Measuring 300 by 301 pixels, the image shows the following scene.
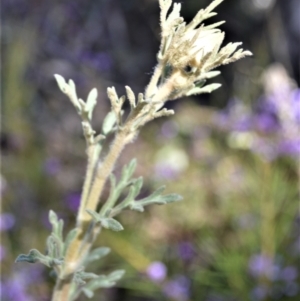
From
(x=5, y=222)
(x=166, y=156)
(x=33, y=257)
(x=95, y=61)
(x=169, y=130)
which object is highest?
(x=95, y=61)

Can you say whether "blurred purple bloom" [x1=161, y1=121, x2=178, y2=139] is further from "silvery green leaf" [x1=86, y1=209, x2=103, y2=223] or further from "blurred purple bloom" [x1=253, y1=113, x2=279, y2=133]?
"silvery green leaf" [x1=86, y1=209, x2=103, y2=223]

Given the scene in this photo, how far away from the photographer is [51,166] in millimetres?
1285

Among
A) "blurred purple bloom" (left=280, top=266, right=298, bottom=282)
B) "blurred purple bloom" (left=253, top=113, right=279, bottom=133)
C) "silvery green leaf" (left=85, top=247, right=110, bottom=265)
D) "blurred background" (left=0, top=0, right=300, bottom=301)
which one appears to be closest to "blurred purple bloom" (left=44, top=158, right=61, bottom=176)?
"blurred background" (left=0, top=0, right=300, bottom=301)

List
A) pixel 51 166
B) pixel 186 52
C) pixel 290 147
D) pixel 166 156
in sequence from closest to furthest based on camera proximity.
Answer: pixel 186 52
pixel 290 147
pixel 51 166
pixel 166 156

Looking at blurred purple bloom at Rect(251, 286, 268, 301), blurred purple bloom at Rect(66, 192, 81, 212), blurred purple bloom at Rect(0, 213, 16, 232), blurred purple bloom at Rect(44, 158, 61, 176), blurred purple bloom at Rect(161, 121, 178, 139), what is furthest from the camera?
blurred purple bloom at Rect(161, 121, 178, 139)

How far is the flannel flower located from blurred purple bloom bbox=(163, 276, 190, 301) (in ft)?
1.97

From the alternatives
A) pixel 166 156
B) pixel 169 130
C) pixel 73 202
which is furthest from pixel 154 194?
pixel 169 130

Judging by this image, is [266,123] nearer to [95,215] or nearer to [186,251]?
[186,251]

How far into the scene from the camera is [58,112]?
178cm

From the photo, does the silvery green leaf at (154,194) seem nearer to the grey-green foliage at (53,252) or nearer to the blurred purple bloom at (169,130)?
the grey-green foliage at (53,252)

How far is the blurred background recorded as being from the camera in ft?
3.00

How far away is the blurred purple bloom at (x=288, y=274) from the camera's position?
887mm

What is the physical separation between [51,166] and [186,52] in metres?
0.99

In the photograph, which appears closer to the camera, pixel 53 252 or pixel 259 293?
pixel 53 252
